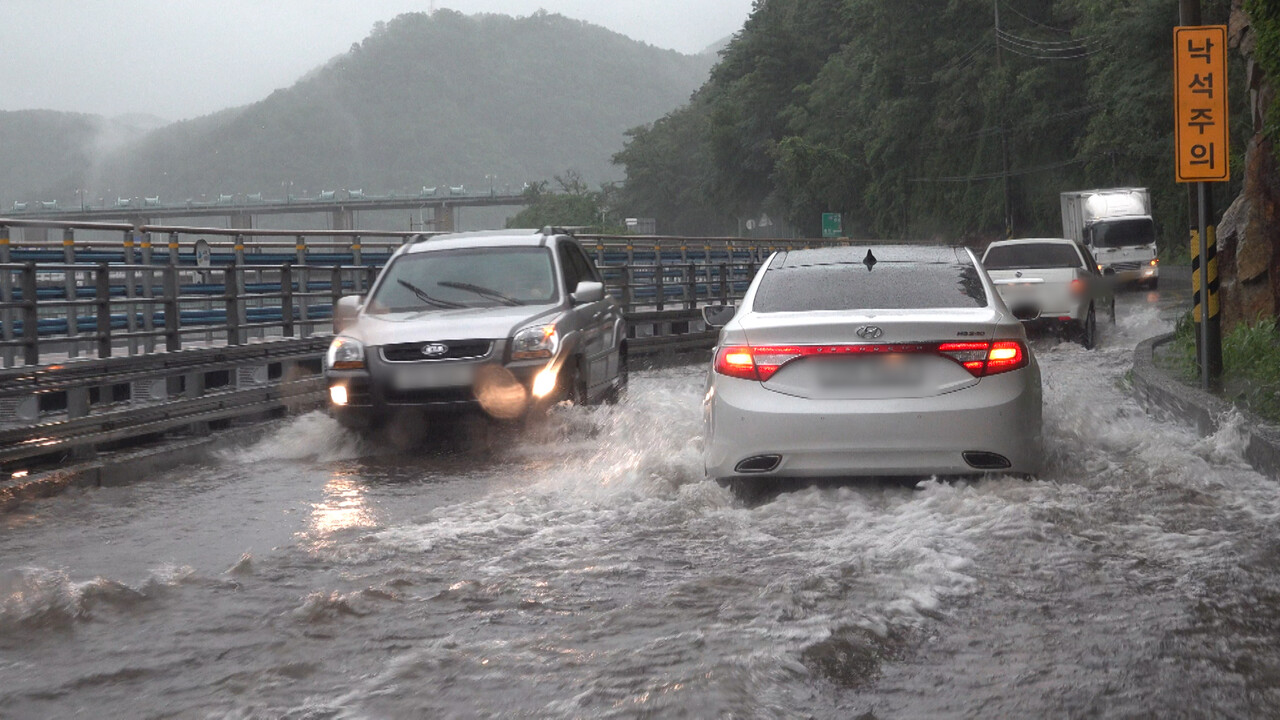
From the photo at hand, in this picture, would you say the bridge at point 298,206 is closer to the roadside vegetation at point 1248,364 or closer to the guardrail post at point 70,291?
the guardrail post at point 70,291

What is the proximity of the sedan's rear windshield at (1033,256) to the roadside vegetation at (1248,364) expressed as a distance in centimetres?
545

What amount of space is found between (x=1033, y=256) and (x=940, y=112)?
1787 inches

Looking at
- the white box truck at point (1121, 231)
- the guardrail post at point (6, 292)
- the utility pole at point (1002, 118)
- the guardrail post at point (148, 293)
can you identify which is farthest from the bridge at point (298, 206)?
the guardrail post at point (6, 292)

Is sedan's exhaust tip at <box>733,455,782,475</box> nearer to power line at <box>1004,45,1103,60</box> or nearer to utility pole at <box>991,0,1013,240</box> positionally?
utility pole at <box>991,0,1013,240</box>

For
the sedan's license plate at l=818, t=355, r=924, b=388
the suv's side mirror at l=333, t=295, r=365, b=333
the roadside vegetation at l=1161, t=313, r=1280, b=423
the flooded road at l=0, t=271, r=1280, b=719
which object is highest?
the suv's side mirror at l=333, t=295, r=365, b=333

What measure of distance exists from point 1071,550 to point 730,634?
195 cm

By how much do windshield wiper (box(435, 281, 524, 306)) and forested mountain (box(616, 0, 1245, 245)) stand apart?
113ft

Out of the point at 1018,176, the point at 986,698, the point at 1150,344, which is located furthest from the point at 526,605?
the point at 1018,176

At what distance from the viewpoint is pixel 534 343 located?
34.4ft

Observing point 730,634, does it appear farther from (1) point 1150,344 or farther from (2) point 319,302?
(2) point 319,302

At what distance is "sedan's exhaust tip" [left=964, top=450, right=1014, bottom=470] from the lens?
6843mm

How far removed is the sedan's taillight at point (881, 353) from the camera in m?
6.87

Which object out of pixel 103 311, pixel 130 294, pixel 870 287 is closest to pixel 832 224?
pixel 130 294

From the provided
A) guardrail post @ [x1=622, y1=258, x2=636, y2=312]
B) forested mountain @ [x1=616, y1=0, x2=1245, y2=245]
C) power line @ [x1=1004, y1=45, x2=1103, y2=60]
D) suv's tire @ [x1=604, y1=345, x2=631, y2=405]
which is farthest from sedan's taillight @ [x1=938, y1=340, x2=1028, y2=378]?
power line @ [x1=1004, y1=45, x2=1103, y2=60]
